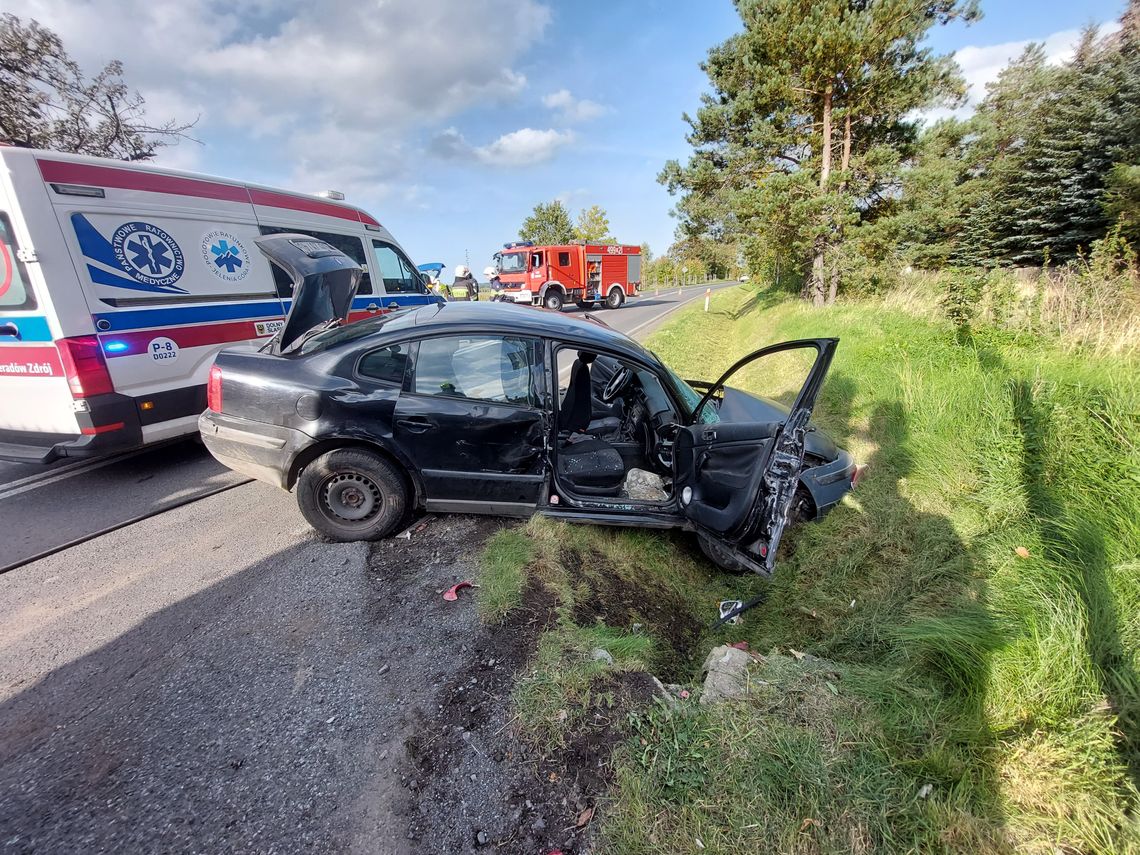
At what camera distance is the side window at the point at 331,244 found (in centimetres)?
528

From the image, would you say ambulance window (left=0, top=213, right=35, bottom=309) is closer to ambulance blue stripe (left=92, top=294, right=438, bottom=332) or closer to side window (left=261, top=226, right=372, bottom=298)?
ambulance blue stripe (left=92, top=294, right=438, bottom=332)

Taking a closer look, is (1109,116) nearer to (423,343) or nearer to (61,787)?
(423,343)

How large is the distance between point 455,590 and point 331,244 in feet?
17.5

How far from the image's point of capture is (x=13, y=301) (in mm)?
3457

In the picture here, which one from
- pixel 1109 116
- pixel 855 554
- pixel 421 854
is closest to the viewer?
pixel 421 854

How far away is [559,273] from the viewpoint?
19.1 metres

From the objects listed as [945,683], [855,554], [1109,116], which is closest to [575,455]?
[855,554]

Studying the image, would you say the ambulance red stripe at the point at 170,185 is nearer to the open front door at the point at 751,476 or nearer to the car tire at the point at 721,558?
the open front door at the point at 751,476

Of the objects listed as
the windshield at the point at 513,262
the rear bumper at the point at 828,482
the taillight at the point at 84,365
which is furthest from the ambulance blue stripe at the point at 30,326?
the windshield at the point at 513,262

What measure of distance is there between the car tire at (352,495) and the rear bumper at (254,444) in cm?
15

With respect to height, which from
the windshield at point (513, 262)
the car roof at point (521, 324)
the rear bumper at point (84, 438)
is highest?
the windshield at point (513, 262)

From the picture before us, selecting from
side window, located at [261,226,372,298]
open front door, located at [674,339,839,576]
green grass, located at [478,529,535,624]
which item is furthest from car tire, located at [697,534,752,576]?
side window, located at [261,226,372,298]

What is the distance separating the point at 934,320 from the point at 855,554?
5.28 metres

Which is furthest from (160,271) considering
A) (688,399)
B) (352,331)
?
(688,399)
